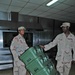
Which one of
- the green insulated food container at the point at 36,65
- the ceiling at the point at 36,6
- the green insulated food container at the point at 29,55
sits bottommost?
the green insulated food container at the point at 36,65

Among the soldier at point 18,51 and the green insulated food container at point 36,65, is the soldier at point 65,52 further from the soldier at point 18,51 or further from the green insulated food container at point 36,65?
the green insulated food container at point 36,65

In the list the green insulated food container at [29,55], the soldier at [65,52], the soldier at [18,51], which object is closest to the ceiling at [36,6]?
the soldier at [18,51]

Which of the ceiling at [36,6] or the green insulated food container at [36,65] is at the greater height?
the ceiling at [36,6]

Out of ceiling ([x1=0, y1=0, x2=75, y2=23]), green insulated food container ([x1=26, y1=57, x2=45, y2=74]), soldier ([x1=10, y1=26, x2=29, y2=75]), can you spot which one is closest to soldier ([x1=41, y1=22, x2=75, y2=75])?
soldier ([x1=10, y1=26, x2=29, y2=75])

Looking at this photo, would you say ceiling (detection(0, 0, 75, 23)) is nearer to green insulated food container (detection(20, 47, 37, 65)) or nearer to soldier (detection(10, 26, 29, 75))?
soldier (detection(10, 26, 29, 75))

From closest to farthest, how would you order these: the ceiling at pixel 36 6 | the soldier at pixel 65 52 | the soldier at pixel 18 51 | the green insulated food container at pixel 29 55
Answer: the green insulated food container at pixel 29 55 < the soldier at pixel 65 52 < the soldier at pixel 18 51 < the ceiling at pixel 36 6

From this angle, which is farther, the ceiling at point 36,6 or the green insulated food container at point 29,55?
the ceiling at point 36,6

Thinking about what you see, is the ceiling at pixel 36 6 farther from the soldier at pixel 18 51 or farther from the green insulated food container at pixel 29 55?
the green insulated food container at pixel 29 55

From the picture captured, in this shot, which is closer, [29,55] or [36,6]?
[29,55]

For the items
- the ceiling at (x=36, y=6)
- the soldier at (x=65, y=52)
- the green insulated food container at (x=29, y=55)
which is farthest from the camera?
the ceiling at (x=36, y=6)

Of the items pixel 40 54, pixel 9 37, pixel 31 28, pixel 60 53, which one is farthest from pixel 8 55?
pixel 40 54

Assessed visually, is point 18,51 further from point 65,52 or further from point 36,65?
point 36,65

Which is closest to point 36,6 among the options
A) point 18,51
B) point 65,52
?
point 18,51

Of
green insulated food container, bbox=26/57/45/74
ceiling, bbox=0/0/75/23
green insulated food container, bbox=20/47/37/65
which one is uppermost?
ceiling, bbox=0/0/75/23
